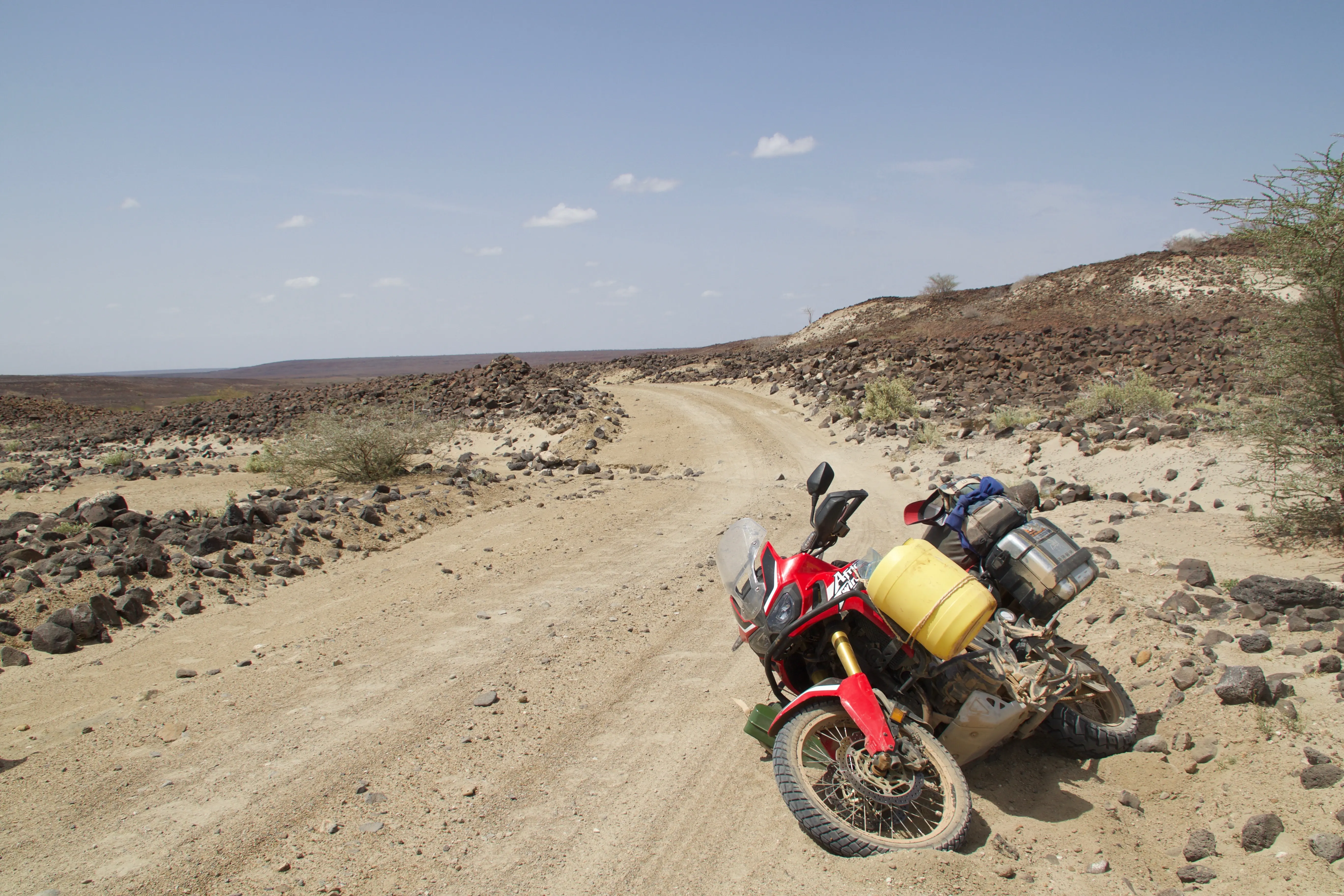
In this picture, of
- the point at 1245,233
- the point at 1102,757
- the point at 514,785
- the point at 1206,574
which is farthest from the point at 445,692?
the point at 1245,233

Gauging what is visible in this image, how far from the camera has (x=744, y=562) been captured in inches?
153

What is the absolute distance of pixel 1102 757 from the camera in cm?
407

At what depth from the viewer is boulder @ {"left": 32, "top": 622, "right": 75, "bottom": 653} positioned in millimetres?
6141

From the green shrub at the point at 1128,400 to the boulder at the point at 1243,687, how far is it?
10481mm

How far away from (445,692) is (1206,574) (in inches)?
237

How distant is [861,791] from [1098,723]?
1.68 meters

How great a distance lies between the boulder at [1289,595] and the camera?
5.00 metres

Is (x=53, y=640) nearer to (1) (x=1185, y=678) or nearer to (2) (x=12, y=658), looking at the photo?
(2) (x=12, y=658)

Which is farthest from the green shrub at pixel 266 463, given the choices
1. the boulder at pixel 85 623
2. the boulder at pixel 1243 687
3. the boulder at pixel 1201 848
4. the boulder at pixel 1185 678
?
the boulder at pixel 1201 848

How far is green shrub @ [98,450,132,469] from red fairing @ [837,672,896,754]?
798 inches

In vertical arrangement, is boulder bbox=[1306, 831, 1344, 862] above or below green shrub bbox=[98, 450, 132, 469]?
below

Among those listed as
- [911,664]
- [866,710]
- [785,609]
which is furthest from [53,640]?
[911,664]

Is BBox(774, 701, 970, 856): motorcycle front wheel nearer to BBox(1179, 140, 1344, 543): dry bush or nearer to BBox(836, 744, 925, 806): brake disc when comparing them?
BBox(836, 744, 925, 806): brake disc

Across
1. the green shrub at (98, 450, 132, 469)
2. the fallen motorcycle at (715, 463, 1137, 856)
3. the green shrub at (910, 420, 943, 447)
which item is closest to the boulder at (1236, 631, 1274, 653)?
the fallen motorcycle at (715, 463, 1137, 856)
